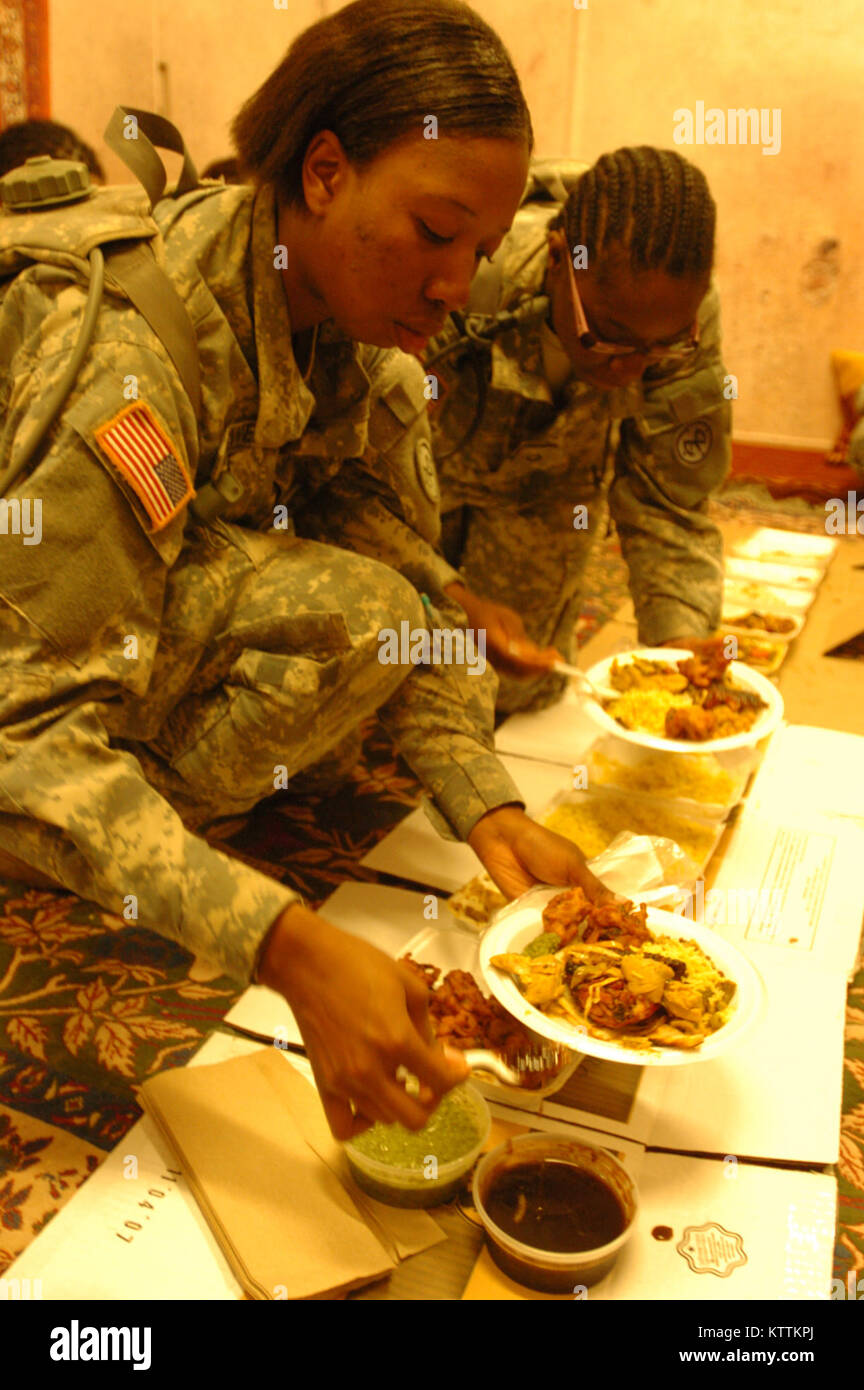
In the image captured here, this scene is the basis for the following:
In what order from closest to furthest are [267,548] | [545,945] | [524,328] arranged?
[545,945] → [267,548] → [524,328]

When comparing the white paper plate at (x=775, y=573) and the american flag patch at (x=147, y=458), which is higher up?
the american flag patch at (x=147, y=458)

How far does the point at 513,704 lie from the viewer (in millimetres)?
2480

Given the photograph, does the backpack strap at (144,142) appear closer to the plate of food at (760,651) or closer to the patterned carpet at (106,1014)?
the patterned carpet at (106,1014)

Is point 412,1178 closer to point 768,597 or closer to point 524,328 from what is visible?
point 524,328

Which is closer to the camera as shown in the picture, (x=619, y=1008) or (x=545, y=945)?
(x=619, y=1008)

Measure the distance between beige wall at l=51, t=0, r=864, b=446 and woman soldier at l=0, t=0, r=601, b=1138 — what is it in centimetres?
346

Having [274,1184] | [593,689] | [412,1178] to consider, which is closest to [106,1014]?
[274,1184]

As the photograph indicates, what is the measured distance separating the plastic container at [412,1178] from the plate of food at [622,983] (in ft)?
0.48

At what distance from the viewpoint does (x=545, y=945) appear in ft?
4.66

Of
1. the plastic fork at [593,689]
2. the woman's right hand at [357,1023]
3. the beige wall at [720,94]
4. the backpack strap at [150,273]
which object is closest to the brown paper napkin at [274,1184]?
the woman's right hand at [357,1023]

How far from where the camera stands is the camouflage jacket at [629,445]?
2279 millimetres

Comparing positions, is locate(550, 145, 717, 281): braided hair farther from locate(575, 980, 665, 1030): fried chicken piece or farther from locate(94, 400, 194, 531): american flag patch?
locate(575, 980, 665, 1030): fried chicken piece

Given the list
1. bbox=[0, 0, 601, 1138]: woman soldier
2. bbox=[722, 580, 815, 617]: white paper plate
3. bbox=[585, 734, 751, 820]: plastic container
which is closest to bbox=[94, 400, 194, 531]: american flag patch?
bbox=[0, 0, 601, 1138]: woman soldier

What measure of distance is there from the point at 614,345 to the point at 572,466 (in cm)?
49
